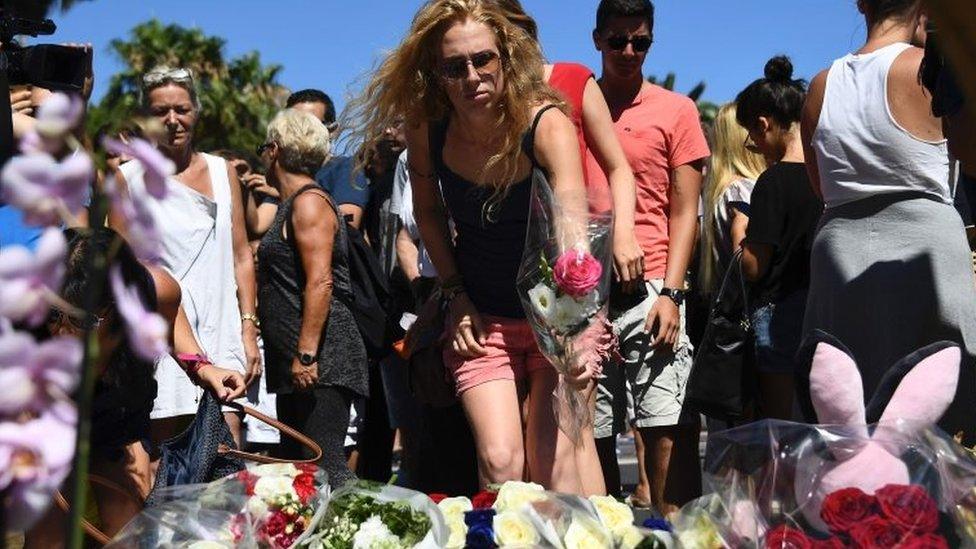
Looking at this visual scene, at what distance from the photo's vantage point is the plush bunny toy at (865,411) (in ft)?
8.53

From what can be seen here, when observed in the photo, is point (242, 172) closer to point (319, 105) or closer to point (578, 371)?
point (319, 105)

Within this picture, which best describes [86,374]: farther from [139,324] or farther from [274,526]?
[274,526]

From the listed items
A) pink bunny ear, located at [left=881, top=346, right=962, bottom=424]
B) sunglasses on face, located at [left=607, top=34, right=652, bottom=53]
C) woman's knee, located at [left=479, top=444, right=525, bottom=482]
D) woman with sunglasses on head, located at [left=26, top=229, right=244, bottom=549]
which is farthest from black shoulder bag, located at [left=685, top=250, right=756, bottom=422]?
pink bunny ear, located at [left=881, top=346, right=962, bottom=424]

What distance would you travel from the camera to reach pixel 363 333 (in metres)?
6.11

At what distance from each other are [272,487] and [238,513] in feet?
0.38

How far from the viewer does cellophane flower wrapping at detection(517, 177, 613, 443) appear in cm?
427

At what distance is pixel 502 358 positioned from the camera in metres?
4.52

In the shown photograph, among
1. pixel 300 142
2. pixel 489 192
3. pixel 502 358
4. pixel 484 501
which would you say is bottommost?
pixel 484 501

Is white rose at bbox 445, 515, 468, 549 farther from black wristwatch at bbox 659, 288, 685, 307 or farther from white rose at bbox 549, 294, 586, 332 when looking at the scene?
black wristwatch at bbox 659, 288, 685, 307

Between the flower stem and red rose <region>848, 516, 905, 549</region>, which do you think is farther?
red rose <region>848, 516, 905, 549</region>

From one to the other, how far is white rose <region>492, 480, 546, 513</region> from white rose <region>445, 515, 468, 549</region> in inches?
3.3

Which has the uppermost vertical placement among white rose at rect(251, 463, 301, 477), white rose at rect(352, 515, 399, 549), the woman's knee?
white rose at rect(251, 463, 301, 477)

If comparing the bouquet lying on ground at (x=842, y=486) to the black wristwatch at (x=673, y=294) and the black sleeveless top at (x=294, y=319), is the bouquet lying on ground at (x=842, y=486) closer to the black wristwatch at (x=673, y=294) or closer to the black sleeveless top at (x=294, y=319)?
the black wristwatch at (x=673, y=294)

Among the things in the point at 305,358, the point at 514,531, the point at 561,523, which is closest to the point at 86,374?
the point at 514,531
